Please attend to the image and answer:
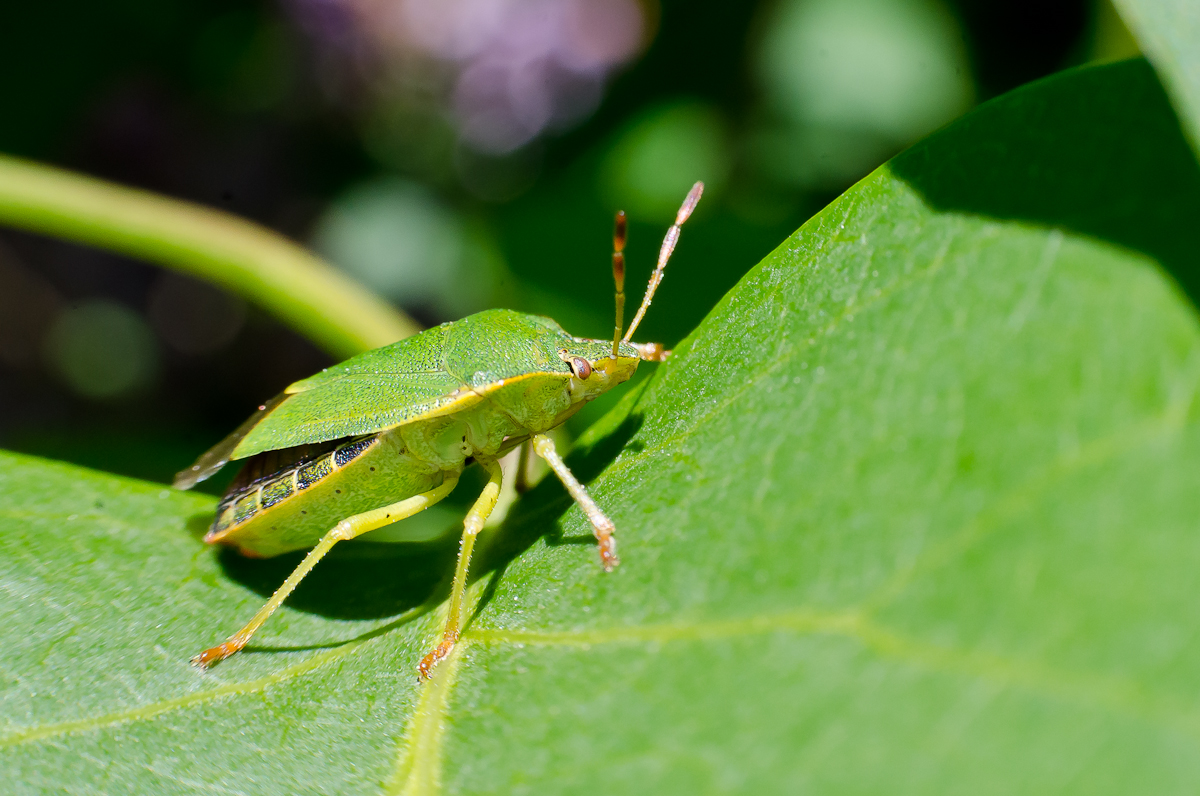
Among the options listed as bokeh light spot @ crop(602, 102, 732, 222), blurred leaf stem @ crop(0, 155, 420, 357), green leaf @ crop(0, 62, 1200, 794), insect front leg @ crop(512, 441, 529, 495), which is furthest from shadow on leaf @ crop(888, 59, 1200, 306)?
bokeh light spot @ crop(602, 102, 732, 222)

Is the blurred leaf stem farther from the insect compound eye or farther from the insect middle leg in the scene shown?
the insect compound eye

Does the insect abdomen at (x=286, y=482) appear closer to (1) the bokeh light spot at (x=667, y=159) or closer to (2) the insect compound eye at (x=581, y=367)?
(2) the insect compound eye at (x=581, y=367)

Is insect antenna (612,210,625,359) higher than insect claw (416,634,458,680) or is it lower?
higher

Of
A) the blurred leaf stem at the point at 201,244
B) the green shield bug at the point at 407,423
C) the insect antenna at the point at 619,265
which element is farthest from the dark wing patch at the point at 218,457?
the insect antenna at the point at 619,265

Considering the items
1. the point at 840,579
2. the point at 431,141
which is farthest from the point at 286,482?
the point at 431,141

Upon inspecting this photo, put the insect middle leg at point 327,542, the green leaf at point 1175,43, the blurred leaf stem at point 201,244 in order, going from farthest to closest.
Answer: the blurred leaf stem at point 201,244 < the insect middle leg at point 327,542 < the green leaf at point 1175,43

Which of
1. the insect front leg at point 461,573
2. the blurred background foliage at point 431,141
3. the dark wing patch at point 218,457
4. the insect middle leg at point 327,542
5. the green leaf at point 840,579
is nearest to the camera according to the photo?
the green leaf at point 840,579
